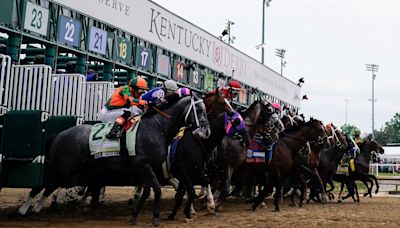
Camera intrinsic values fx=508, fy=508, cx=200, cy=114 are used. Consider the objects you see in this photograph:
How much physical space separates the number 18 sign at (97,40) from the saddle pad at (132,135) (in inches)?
288

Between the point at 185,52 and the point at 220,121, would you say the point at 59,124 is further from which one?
the point at 185,52

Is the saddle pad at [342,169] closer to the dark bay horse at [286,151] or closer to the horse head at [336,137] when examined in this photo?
the horse head at [336,137]

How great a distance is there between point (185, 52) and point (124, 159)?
1305cm

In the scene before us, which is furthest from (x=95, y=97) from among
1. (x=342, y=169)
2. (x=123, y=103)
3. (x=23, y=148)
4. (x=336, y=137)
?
(x=342, y=169)

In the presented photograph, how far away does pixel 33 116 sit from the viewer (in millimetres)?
7980

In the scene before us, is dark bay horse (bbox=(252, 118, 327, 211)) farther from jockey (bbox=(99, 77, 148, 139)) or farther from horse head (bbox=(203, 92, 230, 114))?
jockey (bbox=(99, 77, 148, 139))

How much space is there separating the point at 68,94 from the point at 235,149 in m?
3.71

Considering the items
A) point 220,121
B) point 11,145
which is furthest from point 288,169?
point 11,145

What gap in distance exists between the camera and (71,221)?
848cm

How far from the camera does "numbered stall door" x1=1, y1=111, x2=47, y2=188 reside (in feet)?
26.2

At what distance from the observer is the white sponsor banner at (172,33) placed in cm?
1611

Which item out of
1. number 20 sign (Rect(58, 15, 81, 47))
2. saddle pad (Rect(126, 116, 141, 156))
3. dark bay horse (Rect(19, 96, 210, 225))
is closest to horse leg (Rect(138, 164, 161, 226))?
dark bay horse (Rect(19, 96, 210, 225))

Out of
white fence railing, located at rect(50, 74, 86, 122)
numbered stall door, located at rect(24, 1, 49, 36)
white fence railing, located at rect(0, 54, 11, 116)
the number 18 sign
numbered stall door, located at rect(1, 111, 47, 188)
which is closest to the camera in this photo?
white fence railing, located at rect(0, 54, 11, 116)

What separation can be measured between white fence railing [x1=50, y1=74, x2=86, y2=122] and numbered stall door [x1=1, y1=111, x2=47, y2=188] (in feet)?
6.34
